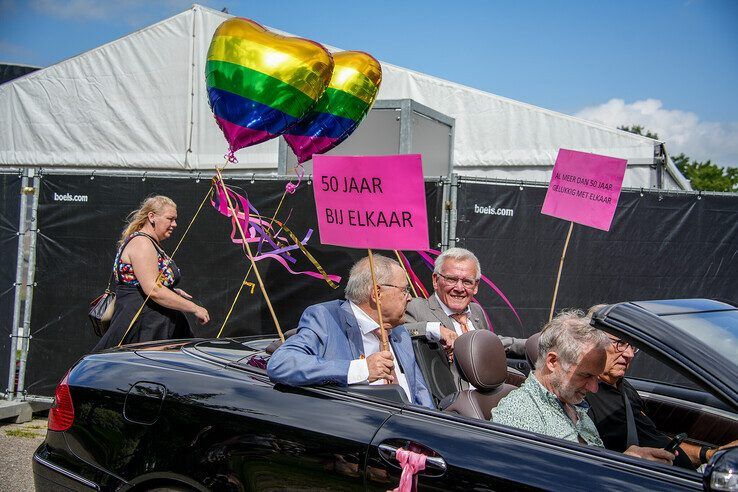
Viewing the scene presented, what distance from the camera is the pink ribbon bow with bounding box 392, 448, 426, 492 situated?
2.37 meters

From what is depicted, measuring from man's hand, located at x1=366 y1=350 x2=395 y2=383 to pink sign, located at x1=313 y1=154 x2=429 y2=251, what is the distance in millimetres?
679

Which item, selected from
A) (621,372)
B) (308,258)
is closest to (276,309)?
(308,258)

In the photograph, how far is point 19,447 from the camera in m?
5.80

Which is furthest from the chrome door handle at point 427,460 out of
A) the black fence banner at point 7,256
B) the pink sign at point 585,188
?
the black fence banner at point 7,256

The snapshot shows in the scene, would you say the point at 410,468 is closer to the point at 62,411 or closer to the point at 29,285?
the point at 62,411

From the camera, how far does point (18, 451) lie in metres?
5.69

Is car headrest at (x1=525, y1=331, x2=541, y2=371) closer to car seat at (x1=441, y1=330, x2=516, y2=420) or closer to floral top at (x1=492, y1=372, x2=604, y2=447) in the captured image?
car seat at (x1=441, y1=330, x2=516, y2=420)

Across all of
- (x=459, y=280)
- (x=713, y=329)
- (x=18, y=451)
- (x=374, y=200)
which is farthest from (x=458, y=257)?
(x=18, y=451)

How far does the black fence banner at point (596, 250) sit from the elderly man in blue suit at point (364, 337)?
2.82 m

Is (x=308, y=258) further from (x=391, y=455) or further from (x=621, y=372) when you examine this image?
(x=391, y=455)

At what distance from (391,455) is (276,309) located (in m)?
4.17

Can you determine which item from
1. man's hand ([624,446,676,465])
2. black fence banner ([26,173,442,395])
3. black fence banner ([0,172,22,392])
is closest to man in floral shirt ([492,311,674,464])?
man's hand ([624,446,676,465])

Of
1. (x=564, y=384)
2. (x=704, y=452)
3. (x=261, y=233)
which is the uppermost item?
(x=261, y=233)

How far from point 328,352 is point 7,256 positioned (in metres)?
4.60
